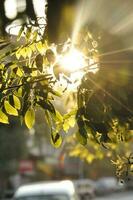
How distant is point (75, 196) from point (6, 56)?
407 inches

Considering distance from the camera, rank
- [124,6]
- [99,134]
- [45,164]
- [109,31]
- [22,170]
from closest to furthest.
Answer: [124,6] < [109,31] < [99,134] < [22,170] < [45,164]

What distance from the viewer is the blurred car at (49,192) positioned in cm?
1346

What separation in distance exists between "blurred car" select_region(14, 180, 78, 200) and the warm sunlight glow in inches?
392

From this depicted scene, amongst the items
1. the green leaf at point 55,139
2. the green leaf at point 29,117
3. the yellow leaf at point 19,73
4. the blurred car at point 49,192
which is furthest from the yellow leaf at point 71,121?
the blurred car at point 49,192

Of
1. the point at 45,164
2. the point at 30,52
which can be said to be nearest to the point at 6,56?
the point at 30,52

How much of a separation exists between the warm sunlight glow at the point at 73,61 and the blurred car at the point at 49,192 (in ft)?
32.7

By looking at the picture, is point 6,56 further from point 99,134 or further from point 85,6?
point 85,6

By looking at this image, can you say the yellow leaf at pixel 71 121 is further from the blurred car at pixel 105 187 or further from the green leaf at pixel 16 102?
the blurred car at pixel 105 187

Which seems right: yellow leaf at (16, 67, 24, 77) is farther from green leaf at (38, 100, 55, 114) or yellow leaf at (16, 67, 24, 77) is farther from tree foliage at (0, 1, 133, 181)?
green leaf at (38, 100, 55, 114)

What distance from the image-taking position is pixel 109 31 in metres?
3.02

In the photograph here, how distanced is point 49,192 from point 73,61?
10624 mm

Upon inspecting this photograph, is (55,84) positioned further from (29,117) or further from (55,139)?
(55,139)

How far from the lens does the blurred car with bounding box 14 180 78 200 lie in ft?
44.2

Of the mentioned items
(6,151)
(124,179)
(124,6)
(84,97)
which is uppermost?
(6,151)
